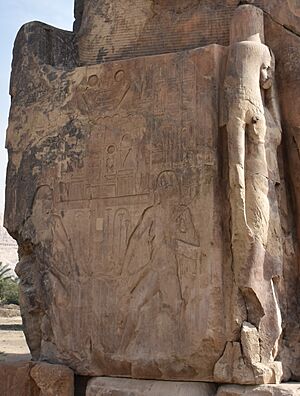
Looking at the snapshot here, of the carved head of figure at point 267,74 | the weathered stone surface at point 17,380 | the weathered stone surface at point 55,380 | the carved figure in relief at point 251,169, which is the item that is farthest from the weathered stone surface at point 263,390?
the carved head of figure at point 267,74

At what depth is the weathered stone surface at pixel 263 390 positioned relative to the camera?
181 inches

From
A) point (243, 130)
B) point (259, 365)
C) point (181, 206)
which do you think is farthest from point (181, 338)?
point (243, 130)

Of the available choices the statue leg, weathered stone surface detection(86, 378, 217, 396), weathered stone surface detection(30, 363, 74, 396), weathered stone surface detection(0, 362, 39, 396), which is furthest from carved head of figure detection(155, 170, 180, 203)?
weathered stone surface detection(0, 362, 39, 396)

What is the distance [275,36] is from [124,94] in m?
1.51

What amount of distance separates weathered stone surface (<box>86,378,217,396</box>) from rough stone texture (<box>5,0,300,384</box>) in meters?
0.09

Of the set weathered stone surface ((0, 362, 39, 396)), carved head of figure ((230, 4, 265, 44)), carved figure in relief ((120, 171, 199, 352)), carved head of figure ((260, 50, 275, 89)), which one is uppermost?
carved head of figure ((230, 4, 265, 44))

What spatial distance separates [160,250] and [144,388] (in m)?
1.14

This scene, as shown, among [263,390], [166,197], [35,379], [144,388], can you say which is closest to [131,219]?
[166,197]

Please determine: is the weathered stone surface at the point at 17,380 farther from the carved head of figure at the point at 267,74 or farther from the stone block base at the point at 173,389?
the carved head of figure at the point at 267,74

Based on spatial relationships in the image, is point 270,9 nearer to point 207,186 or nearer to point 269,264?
point 207,186

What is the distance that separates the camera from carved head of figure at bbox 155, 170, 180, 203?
522 centimetres

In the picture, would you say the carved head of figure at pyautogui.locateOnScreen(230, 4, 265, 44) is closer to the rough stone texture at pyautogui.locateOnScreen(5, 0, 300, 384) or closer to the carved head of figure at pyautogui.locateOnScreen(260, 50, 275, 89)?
the rough stone texture at pyautogui.locateOnScreen(5, 0, 300, 384)

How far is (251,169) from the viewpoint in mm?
5078

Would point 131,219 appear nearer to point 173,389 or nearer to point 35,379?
point 173,389
